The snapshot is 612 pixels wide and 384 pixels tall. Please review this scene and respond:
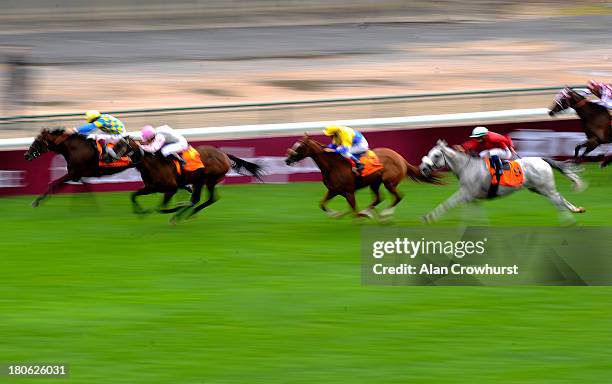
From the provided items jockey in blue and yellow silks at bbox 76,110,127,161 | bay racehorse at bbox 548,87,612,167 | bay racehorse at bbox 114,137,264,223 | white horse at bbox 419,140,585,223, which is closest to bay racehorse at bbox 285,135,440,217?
white horse at bbox 419,140,585,223

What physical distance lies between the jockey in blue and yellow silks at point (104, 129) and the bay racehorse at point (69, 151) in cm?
12

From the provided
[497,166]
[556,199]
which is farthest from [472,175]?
[556,199]

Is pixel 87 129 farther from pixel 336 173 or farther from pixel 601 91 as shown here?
pixel 601 91

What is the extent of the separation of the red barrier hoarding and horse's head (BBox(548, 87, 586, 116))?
94 centimetres

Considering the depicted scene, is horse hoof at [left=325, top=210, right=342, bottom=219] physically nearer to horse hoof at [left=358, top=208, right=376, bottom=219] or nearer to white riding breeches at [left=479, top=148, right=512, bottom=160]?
horse hoof at [left=358, top=208, right=376, bottom=219]

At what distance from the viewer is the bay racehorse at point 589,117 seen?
68.5 ft

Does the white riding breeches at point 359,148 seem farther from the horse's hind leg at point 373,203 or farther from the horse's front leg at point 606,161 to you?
the horse's front leg at point 606,161

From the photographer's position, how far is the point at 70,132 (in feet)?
61.1

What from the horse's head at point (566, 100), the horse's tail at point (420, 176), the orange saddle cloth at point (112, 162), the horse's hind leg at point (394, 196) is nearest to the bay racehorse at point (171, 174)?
the orange saddle cloth at point (112, 162)

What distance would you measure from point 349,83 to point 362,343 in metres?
16.7

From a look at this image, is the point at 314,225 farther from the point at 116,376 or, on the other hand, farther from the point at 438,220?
the point at 116,376

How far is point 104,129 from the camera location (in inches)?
719

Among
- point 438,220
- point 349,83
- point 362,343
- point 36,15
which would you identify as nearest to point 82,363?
point 362,343

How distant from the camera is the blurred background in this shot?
967 inches
